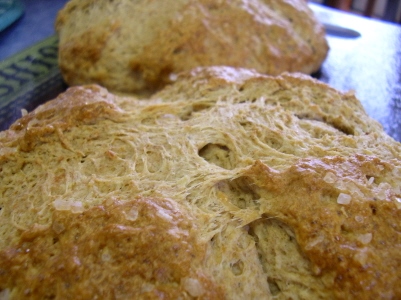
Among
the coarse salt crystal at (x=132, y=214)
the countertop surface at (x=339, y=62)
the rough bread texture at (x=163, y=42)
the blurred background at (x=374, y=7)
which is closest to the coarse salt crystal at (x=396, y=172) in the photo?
the coarse salt crystal at (x=132, y=214)

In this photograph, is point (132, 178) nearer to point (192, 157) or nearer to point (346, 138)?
point (192, 157)

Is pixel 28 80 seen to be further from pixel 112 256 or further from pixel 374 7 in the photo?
pixel 374 7

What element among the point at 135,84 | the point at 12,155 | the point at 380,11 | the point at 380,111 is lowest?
the point at 380,11

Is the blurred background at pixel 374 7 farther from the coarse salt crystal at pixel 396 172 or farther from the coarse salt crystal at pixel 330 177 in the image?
the coarse salt crystal at pixel 330 177

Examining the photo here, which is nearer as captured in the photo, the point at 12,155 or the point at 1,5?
the point at 12,155

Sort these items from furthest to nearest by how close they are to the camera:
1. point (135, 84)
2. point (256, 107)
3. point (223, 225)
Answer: point (135, 84) → point (256, 107) → point (223, 225)

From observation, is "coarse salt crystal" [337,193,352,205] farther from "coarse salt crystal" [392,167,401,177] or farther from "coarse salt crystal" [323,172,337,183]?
"coarse salt crystal" [392,167,401,177]

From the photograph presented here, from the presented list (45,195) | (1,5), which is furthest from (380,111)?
(1,5)
